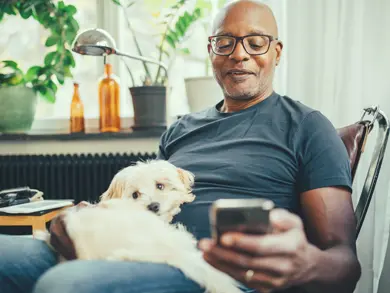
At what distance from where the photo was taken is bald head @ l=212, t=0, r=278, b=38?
1382 mm

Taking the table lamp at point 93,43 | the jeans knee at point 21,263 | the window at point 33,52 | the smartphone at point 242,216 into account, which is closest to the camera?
the smartphone at point 242,216

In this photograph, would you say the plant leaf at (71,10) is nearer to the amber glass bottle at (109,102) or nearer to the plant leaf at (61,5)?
the plant leaf at (61,5)

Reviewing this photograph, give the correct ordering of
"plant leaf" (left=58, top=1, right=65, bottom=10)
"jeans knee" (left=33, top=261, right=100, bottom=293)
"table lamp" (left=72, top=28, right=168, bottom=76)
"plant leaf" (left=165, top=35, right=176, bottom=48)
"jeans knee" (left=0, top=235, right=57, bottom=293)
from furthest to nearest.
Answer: "plant leaf" (left=58, top=1, right=65, bottom=10) < "plant leaf" (left=165, top=35, right=176, bottom=48) < "table lamp" (left=72, top=28, right=168, bottom=76) < "jeans knee" (left=0, top=235, right=57, bottom=293) < "jeans knee" (left=33, top=261, right=100, bottom=293)

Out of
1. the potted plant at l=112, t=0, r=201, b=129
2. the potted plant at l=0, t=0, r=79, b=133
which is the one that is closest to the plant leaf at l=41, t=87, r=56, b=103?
the potted plant at l=0, t=0, r=79, b=133

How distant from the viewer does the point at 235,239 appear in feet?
2.28

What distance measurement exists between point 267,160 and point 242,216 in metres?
0.56

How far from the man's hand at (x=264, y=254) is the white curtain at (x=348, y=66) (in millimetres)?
1116

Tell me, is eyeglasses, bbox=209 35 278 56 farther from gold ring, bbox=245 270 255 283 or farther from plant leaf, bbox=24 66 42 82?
plant leaf, bbox=24 66 42 82

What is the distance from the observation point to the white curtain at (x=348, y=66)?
1808 millimetres

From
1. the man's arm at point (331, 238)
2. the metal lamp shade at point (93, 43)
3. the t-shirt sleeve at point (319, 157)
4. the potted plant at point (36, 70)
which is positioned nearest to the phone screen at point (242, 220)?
the man's arm at point (331, 238)

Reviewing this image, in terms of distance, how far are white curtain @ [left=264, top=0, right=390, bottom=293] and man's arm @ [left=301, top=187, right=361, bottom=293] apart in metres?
0.75

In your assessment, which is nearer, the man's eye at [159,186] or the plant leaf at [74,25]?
the man's eye at [159,186]

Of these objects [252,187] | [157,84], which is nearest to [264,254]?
[252,187]

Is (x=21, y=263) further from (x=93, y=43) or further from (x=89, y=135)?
(x=89, y=135)
